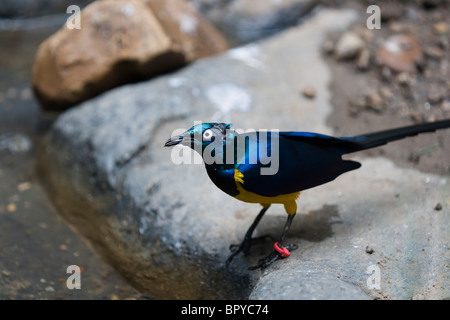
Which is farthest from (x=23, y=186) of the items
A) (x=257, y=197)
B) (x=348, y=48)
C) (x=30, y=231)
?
(x=348, y=48)

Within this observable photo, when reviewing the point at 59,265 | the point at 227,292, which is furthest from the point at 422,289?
the point at 59,265

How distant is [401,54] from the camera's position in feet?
16.8

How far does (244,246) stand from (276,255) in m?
0.28

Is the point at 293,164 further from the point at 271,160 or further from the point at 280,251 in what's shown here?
the point at 280,251

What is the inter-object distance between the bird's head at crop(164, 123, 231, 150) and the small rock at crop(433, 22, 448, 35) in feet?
11.4

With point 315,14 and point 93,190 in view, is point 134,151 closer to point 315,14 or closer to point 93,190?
point 93,190

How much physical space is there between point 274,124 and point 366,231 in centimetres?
150

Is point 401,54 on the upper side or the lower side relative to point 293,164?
lower

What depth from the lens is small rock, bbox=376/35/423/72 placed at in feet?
16.5

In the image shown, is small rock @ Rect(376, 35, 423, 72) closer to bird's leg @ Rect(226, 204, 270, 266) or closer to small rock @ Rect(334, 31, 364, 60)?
small rock @ Rect(334, 31, 364, 60)

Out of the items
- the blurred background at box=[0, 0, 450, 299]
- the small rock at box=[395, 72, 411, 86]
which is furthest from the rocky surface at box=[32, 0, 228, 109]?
the small rock at box=[395, 72, 411, 86]

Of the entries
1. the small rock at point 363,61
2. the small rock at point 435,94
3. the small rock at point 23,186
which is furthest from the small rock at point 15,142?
the small rock at point 435,94

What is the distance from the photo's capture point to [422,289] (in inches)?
109

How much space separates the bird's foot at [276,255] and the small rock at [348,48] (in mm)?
2723
